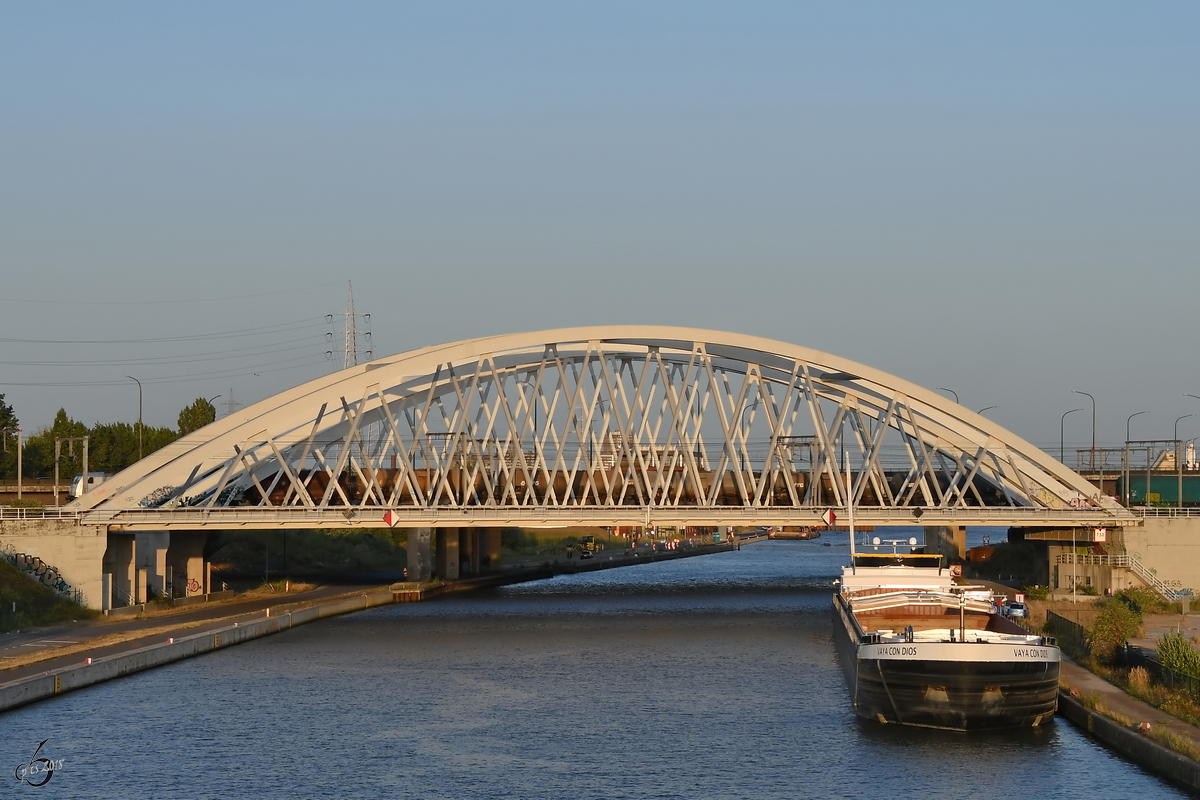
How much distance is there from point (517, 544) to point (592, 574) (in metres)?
27.3

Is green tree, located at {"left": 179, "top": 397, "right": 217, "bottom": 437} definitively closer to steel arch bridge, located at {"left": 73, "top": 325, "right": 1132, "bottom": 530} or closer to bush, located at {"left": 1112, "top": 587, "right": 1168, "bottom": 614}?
steel arch bridge, located at {"left": 73, "top": 325, "right": 1132, "bottom": 530}

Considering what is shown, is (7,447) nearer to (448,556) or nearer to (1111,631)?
(448,556)

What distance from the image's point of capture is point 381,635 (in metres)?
79.3

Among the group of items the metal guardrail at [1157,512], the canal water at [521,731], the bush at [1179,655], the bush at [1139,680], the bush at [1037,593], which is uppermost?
the metal guardrail at [1157,512]

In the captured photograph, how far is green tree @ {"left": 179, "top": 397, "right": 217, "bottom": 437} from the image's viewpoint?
600 feet

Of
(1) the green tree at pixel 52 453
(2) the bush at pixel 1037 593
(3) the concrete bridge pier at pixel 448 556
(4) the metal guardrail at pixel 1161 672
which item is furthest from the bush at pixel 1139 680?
(1) the green tree at pixel 52 453

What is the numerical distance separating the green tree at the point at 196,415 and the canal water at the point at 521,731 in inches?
4281

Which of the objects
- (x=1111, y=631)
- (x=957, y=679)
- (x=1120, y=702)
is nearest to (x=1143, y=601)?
(x=1111, y=631)

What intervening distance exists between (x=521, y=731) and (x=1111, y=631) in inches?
983

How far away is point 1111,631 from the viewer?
58625mm

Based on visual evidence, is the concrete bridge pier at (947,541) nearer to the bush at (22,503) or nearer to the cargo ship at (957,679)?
the cargo ship at (957,679)

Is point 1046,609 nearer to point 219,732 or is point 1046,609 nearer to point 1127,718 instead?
point 1127,718

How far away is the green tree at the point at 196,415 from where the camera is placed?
183 metres

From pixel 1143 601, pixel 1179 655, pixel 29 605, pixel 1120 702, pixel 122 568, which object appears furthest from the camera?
pixel 122 568
